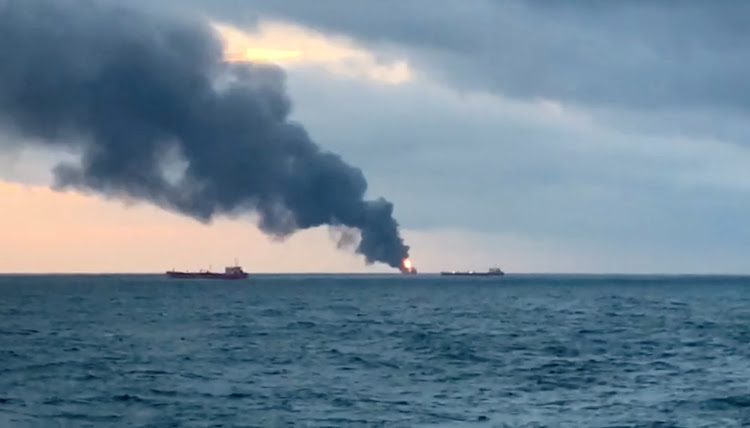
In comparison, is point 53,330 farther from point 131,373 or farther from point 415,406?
point 415,406

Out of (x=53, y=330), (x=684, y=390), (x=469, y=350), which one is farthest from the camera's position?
(x=53, y=330)

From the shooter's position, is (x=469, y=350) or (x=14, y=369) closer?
(x=14, y=369)

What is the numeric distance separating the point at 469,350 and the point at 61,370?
90.4 feet

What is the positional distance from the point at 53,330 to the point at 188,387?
4640 cm

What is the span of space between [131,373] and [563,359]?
2697 centimetres

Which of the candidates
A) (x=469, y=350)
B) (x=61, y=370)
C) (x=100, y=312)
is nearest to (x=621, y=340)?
(x=469, y=350)

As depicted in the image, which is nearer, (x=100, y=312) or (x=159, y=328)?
(x=159, y=328)

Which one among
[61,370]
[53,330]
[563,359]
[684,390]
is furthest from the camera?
[53,330]

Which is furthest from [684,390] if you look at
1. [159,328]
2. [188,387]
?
[159,328]

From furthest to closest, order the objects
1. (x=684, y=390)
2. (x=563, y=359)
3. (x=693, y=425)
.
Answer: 1. (x=563, y=359)
2. (x=684, y=390)
3. (x=693, y=425)

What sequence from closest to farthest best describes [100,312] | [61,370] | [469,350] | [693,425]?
[693,425] < [61,370] < [469,350] < [100,312]

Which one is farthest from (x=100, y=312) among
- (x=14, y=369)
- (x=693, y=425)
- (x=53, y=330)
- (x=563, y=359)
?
(x=693, y=425)

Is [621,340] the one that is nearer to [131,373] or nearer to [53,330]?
[131,373]

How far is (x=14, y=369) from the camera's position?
188 ft
